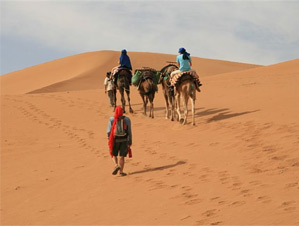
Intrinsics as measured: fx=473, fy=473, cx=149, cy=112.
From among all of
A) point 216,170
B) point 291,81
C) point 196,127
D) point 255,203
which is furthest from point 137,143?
point 291,81

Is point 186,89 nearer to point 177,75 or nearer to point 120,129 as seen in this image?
point 177,75

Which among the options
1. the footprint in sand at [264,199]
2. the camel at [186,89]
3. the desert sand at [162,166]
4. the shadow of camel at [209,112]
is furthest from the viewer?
the shadow of camel at [209,112]

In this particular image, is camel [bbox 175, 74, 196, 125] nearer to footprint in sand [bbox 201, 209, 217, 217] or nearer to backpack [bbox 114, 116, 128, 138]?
backpack [bbox 114, 116, 128, 138]

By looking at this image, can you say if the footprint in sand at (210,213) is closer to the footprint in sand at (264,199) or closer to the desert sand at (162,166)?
the desert sand at (162,166)

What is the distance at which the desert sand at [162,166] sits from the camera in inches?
286

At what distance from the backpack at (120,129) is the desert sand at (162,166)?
883 mm

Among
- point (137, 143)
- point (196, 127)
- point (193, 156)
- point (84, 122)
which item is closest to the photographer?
point (193, 156)

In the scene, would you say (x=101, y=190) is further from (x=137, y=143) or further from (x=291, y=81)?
(x=291, y=81)

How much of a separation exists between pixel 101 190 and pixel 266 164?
10.7 feet

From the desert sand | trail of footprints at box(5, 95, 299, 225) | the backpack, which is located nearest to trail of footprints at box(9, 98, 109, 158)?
the desert sand

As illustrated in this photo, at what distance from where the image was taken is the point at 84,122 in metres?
18.5

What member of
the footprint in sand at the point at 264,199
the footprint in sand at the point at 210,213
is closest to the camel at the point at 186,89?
the footprint in sand at the point at 264,199

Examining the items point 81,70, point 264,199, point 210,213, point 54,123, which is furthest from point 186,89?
point 81,70

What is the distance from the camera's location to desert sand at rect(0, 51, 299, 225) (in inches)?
286
